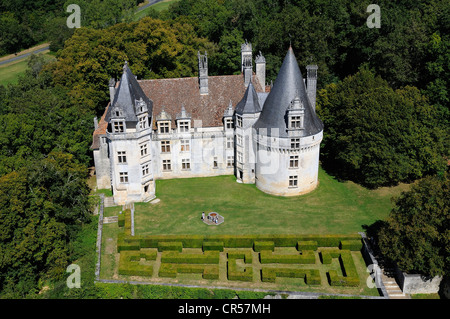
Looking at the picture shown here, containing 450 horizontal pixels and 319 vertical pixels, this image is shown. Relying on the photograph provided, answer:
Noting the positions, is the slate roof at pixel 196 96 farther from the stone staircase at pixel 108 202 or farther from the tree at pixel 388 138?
the tree at pixel 388 138

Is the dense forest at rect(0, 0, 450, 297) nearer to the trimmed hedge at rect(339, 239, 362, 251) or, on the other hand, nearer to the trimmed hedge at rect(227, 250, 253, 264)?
the trimmed hedge at rect(339, 239, 362, 251)

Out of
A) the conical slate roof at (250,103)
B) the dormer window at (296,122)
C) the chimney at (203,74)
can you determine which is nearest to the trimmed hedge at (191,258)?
the dormer window at (296,122)

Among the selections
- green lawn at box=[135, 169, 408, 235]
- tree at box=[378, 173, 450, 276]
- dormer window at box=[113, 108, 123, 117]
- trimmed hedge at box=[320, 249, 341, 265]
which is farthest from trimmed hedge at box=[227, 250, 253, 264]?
dormer window at box=[113, 108, 123, 117]

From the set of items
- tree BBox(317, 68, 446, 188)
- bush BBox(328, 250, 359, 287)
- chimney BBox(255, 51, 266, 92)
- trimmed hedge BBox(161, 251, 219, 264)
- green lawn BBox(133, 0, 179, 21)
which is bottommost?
bush BBox(328, 250, 359, 287)

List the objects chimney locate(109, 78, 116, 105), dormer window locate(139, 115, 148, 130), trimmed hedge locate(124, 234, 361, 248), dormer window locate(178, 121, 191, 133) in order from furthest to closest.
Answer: chimney locate(109, 78, 116, 105)
dormer window locate(178, 121, 191, 133)
dormer window locate(139, 115, 148, 130)
trimmed hedge locate(124, 234, 361, 248)

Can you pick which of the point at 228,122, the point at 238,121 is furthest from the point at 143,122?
the point at 238,121

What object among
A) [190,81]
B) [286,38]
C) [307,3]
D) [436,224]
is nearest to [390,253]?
[436,224]
